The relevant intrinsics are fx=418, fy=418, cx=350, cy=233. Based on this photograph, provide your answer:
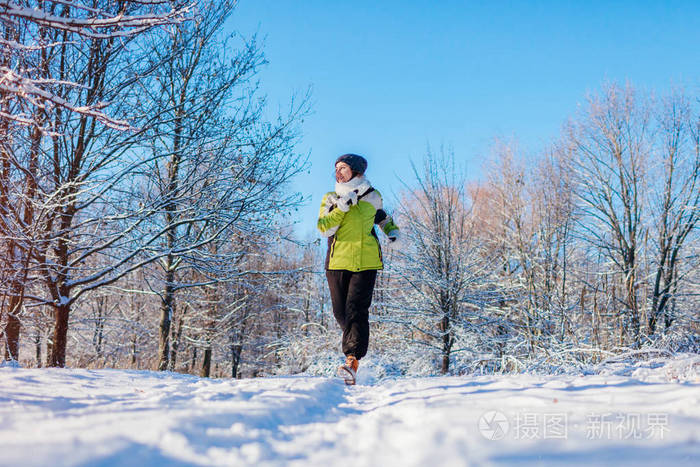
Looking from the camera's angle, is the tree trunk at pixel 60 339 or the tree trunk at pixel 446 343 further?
the tree trunk at pixel 446 343

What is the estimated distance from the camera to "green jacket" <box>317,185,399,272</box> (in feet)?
12.0

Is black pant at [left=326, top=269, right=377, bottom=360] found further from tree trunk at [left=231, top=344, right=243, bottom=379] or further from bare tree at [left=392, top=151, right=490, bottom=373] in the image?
tree trunk at [left=231, top=344, right=243, bottom=379]

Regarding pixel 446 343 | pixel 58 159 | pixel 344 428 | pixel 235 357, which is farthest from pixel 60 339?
pixel 235 357

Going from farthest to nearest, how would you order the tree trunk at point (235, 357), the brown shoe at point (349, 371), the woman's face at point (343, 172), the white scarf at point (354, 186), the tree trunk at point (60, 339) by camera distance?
the tree trunk at point (235, 357) < the tree trunk at point (60, 339) < the woman's face at point (343, 172) < the white scarf at point (354, 186) < the brown shoe at point (349, 371)

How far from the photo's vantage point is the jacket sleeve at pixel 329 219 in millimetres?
3635

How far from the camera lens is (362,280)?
363cm

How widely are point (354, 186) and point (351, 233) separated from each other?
0.43m

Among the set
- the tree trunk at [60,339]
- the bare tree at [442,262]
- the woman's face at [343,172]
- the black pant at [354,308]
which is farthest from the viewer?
the bare tree at [442,262]

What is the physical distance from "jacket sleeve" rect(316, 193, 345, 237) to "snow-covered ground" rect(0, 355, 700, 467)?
5.94 ft

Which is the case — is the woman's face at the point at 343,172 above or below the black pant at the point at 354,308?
above

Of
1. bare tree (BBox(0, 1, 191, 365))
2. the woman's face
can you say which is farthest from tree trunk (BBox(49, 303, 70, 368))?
the woman's face

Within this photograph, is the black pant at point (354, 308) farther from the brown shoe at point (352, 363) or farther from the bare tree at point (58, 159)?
the bare tree at point (58, 159)

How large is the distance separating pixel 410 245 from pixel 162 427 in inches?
351

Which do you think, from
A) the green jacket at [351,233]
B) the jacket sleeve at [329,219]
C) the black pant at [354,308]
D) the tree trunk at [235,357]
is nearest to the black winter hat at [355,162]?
the green jacket at [351,233]
